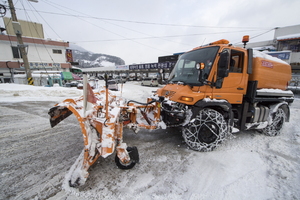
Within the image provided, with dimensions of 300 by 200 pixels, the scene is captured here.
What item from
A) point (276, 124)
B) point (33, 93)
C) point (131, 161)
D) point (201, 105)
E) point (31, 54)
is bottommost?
point (131, 161)

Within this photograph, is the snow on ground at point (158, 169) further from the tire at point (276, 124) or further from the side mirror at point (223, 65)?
the side mirror at point (223, 65)

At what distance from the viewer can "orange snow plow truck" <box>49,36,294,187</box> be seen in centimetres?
254

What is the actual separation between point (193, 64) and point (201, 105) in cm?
125

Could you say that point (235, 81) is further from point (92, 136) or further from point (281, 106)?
point (92, 136)

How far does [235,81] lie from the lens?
3584mm

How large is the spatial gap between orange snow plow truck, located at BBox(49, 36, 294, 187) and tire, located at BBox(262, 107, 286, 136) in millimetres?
327

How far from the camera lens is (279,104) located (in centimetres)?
460

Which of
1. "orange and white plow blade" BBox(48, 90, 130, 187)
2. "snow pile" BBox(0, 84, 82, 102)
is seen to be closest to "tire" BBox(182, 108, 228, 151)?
"orange and white plow blade" BBox(48, 90, 130, 187)

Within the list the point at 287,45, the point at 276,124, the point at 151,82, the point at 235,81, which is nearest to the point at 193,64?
the point at 235,81

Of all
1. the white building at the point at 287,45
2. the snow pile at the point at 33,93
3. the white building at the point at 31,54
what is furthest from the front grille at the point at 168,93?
the white building at the point at 31,54

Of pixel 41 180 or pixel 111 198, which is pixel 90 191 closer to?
pixel 111 198

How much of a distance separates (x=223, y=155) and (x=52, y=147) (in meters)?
4.24

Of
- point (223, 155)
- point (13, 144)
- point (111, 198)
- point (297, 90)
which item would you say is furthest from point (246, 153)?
point (297, 90)

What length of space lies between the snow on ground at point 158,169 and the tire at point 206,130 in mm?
215
